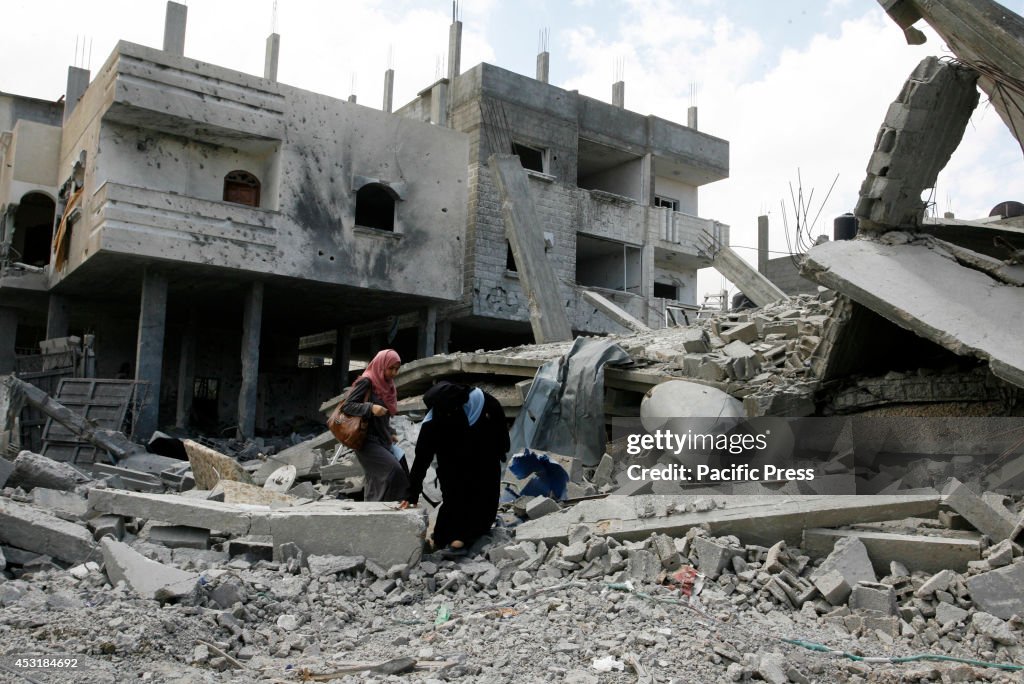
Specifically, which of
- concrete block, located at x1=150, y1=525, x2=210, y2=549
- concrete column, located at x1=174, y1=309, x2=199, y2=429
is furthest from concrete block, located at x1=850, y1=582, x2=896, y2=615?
concrete column, located at x1=174, y1=309, x2=199, y2=429

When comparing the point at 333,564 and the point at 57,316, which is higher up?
the point at 57,316

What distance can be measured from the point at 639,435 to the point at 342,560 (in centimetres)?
372

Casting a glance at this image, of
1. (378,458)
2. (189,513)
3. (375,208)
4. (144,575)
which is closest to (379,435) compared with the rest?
(378,458)

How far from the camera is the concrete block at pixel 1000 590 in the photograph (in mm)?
4516

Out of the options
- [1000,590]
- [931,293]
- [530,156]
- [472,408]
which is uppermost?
[530,156]

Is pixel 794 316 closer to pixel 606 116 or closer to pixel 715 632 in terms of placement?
pixel 715 632

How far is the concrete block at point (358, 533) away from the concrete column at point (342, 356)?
1326cm

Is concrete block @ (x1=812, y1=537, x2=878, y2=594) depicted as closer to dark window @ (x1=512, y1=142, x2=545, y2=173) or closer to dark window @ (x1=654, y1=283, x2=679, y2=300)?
dark window @ (x1=512, y1=142, x2=545, y2=173)

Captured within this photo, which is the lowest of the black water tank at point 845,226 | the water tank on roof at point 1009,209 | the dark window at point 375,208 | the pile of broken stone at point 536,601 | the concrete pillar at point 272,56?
the pile of broken stone at point 536,601

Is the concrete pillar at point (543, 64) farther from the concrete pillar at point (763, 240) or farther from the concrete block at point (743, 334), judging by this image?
the concrete block at point (743, 334)

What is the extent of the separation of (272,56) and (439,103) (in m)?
4.98

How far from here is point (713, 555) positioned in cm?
514

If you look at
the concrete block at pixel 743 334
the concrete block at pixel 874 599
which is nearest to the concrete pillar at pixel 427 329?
the concrete block at pixel 743 334

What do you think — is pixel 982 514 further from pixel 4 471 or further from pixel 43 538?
pixel 4 471
